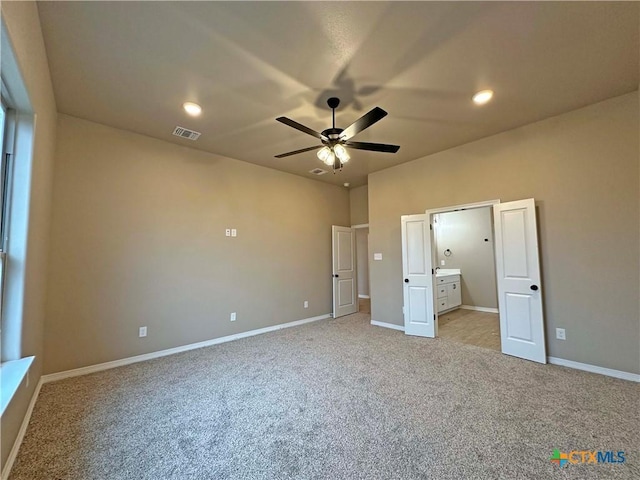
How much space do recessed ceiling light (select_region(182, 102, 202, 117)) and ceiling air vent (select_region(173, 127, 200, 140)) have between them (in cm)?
45

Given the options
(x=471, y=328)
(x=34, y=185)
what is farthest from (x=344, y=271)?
(x=34, y=185)

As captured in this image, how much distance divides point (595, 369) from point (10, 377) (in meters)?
5.22

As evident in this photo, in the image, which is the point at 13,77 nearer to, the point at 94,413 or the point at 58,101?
the point at 58,101

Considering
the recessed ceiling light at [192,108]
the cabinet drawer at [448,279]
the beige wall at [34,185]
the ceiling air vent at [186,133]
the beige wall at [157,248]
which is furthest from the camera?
the cabinet drawer at [448,279]

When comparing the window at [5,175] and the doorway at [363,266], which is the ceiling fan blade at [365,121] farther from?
the doorway at [363,266]

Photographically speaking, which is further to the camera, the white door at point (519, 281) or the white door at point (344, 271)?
the white door at point (344, 271)

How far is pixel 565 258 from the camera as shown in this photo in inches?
125

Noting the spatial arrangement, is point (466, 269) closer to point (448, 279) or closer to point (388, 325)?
point (448, 279)

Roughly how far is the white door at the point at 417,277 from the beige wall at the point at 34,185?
175 inches

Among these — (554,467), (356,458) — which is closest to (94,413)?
(356,458)

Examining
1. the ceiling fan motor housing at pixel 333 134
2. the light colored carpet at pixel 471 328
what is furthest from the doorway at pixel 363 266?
the ceiling fan motor housing at pixel 333 134

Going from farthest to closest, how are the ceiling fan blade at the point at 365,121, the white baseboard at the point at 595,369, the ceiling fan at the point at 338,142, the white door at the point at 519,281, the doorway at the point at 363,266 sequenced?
the doorway at the point at 363,266, the white door at the point at 519,281, the white baseboard at the point at 595,369, the ceiling fan at the point at 338,142, the ceiling fan blade at the point at 365,121

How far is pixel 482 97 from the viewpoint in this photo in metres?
2.83

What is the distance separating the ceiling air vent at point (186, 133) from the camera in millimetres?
3473
